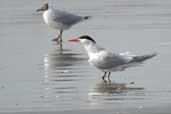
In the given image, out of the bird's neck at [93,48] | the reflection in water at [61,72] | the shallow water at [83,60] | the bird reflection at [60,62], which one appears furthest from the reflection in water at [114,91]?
the bird reflection at [60,62]

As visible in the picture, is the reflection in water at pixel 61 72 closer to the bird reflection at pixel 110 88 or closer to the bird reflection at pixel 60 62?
the bird reflection at pixel 60 62

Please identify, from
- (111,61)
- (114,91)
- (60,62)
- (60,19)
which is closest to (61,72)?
(111,61)

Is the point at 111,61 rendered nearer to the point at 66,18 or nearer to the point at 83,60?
the point at 83,60

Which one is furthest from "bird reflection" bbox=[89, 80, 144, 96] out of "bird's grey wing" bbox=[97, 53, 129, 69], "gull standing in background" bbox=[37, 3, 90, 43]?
"gull standing in background" bbox=[37, 3, 90, 43]

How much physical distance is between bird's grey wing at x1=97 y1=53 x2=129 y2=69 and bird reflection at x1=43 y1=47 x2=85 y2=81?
0.56 meters

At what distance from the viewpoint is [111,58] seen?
12516 mm

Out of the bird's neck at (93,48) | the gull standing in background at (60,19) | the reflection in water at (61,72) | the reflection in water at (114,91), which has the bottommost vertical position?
the reflection in water at (114,91)

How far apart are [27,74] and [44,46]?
3.38 metres

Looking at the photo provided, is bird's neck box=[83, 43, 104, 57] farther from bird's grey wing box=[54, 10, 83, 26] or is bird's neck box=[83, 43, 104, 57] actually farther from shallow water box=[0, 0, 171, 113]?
bird's grey wing box=[54, 10, 83, 26]

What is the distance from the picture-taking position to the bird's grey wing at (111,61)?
1245 centimetres

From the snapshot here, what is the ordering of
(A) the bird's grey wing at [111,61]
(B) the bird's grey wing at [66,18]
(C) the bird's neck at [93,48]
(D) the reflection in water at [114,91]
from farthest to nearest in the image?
(B) the bird's grey wing at [66,18]
(C) the bird's neck at [93,48]
(A) the bird's grey wing at [111,61]
(D) the reflection in water at [114,91]

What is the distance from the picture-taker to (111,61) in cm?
1251

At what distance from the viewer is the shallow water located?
1052 cm

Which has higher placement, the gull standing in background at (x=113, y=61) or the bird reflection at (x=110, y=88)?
the gull standing in background at (x=113, y=61)
